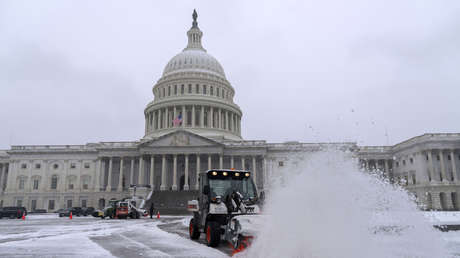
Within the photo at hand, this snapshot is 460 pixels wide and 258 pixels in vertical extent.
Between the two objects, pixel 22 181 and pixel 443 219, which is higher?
pixel 22 181

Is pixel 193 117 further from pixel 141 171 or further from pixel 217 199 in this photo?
pixel 217 199

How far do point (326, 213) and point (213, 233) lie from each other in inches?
214

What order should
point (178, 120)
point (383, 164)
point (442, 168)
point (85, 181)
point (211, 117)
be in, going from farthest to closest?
1. point (211, 117)
2. point (383, 164)
3. point (85, 181)
4. point (178, 120)
5. point (442, 168)

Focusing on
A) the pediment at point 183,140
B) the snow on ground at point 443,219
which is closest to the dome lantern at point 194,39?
the pediment at point 183,140

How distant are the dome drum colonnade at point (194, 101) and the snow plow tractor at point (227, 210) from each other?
Answer: 5383 cm

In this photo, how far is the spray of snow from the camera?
643 centimetres

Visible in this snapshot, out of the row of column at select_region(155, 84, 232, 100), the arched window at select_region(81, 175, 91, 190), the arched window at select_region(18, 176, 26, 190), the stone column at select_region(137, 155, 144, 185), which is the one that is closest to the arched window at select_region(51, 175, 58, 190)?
the arched window at select_region(81, 175, 91, 190)

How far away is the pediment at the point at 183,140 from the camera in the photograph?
196 ft

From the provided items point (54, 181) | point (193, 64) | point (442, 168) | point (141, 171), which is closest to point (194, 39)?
point (193, 64)

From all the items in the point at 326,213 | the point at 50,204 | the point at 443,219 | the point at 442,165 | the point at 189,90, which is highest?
the point at 189,90

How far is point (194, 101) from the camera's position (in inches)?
2790

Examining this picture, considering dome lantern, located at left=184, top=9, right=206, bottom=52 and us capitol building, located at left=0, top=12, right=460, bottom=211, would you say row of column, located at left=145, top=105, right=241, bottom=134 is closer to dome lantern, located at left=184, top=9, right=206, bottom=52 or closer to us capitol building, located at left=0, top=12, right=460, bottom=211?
us capitol building, located at left=0, top=12, right=460, bottom=211

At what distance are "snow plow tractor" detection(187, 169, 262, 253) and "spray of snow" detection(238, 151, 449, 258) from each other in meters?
0.58

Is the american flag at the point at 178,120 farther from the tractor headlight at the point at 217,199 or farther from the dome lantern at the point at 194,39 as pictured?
the tractor headlight at the point at 217,199
